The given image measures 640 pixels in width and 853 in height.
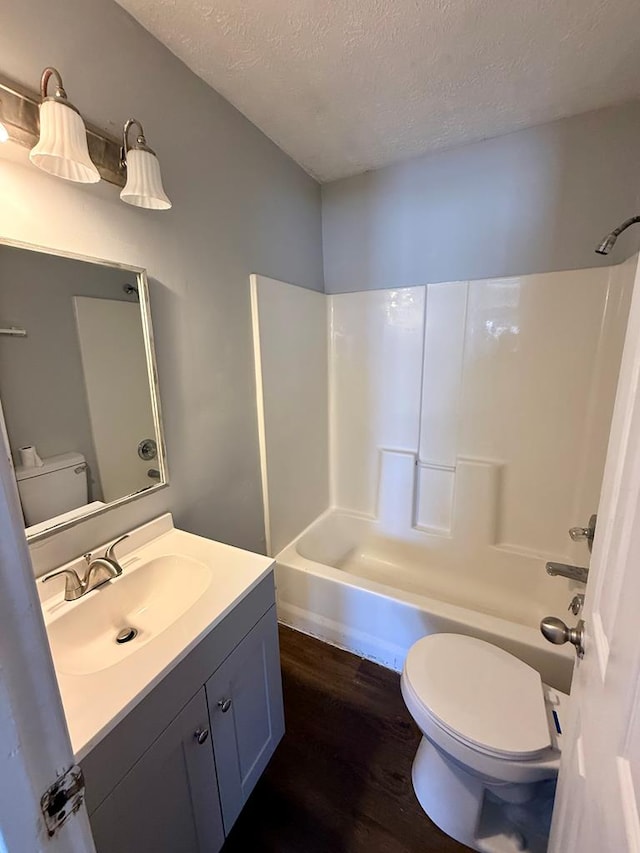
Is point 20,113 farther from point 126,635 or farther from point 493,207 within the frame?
point 493,207

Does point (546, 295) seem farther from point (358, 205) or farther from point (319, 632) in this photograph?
point (319, 632)

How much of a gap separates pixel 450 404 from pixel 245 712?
1701 mm

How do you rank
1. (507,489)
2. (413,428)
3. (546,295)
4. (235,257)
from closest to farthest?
(235,257)
(546,295)
(507,489)
(413,428)

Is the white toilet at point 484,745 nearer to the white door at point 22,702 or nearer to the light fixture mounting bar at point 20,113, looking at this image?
the white door at point 22,702

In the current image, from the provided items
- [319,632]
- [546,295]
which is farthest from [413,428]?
[319,632]

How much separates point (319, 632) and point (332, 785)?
0.65m

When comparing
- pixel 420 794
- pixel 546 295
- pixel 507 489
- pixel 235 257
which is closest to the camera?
pixel 420 794

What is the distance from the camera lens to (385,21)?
1.12 metres

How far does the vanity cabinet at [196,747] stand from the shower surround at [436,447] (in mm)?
681

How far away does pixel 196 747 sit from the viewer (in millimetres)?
907

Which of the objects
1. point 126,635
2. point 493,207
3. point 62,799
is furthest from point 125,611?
point 493,207

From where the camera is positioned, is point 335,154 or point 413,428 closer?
point 335,154

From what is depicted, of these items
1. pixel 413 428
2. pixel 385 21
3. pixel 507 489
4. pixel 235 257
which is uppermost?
pixel 385 21

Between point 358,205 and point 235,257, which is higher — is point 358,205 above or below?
above
